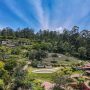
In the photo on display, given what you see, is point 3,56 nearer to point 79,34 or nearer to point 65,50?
point 65,50

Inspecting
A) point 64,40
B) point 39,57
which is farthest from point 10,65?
point 64,40

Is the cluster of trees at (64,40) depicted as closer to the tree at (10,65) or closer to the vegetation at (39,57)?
the vegetation at (39,57)

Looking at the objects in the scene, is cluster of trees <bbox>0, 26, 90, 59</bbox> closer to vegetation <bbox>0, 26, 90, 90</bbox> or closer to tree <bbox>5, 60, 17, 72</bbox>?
vegetation <bbox>0, 26, 90, 90</bbox>

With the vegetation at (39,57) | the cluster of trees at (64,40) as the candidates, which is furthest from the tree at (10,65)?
the cluster of trees at (64,40)

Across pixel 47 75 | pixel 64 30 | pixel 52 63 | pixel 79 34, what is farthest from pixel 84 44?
pixel 47 75

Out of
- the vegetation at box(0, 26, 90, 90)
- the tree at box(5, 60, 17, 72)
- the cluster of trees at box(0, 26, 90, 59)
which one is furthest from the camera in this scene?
the cluster of trees at box(0, 26, 90, 59)

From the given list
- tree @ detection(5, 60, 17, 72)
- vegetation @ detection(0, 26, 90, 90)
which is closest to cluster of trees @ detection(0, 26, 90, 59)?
A: vegetation @ detection(0, 26, 90, 90)

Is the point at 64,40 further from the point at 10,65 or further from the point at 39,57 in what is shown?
the point at 10,65

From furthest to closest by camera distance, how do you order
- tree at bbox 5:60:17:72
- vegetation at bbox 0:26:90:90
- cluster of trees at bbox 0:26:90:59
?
1. cluster of trees at bbox 0:26:90:59
2. tree at bbox 5:60:17:72
3. vegetation at bbox 0:26:90:90
